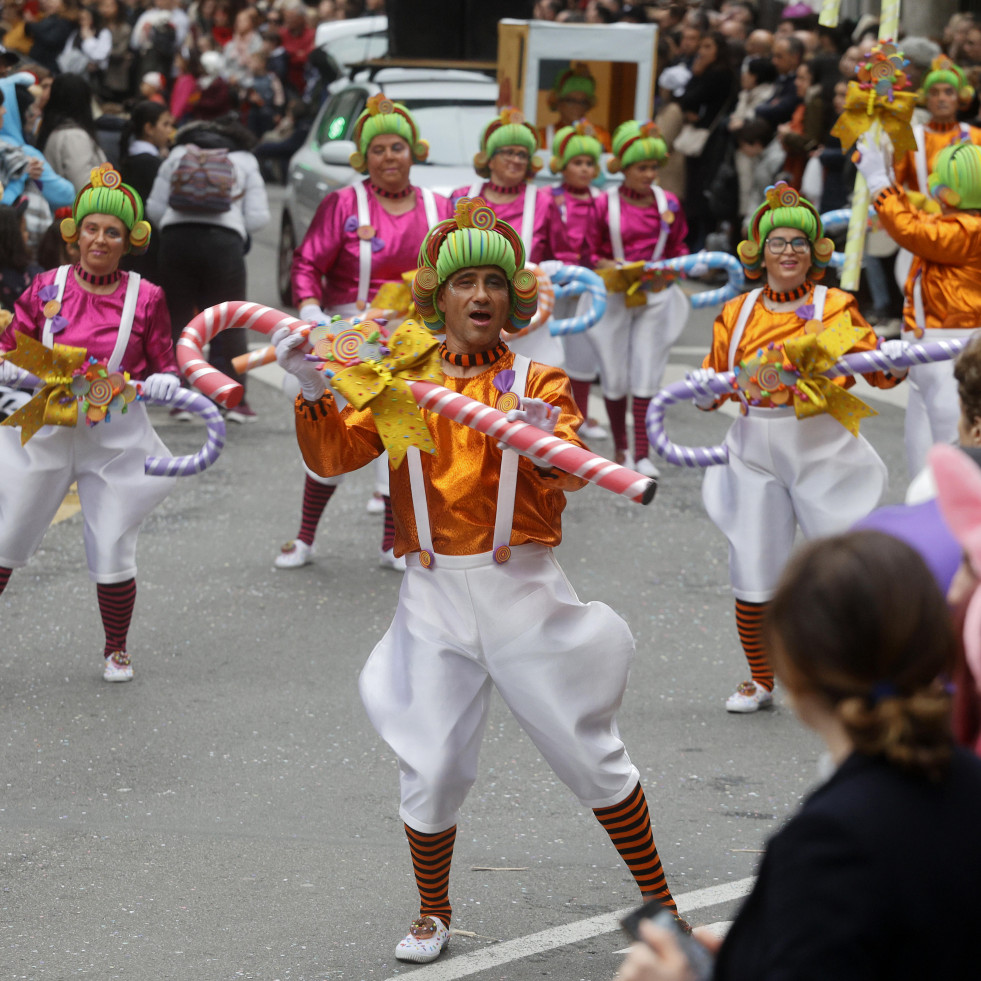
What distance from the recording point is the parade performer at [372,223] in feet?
24.2

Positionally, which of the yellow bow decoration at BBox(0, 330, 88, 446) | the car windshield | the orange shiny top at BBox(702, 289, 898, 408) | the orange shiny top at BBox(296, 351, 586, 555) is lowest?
the car windshield

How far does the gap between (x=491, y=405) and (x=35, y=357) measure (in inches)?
96.1

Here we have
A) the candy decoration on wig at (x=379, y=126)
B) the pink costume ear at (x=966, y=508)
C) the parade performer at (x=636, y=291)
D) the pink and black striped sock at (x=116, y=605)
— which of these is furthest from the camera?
the parade performer at (x=636, y=291)

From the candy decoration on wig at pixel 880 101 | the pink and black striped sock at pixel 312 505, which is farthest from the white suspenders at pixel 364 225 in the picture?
the candy decoration on wig at pixel 880 101

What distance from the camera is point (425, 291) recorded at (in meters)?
4.16

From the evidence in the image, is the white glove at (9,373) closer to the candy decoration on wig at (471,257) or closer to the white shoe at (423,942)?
the candy decoration on wig at (471,257)

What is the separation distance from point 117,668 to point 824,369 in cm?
296

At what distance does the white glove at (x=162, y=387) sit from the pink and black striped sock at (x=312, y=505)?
2009 millimetres

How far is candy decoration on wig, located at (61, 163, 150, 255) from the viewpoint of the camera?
5965 millimetres

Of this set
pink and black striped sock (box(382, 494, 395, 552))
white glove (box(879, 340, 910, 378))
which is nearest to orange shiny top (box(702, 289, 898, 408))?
white glove (box(879, 340, 910, 378))

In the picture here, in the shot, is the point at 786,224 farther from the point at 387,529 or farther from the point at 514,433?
the point at 387,529

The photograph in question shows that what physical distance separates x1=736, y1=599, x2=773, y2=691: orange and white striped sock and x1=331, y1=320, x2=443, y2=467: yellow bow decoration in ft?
7.64

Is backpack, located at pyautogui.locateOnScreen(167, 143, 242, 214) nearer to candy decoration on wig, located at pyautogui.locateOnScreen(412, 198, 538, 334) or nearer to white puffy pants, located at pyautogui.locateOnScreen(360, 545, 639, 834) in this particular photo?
candy decoration on wig, located at pyautogui.locateOnScreen(412, 198, 538, 334)

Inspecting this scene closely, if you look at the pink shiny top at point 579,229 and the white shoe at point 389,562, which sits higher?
the pink shiny top at point 579,229
